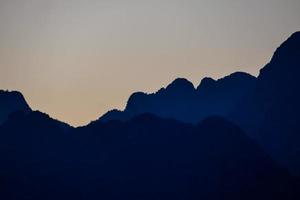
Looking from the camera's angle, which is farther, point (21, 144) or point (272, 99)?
point (272, 99)

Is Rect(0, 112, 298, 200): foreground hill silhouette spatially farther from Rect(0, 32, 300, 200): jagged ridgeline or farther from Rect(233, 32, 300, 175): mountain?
Rect(233, 32, 300, 175): mountain

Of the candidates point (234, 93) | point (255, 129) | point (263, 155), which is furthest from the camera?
point (234, 93)

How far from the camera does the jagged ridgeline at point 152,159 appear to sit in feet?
350

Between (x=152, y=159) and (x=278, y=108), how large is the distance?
2190 inches

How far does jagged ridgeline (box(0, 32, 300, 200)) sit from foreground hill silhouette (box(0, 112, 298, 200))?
226 millimetres

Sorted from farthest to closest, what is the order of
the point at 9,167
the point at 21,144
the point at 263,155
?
the point at 21,144 → the point at 9,167 → the point at 263,155

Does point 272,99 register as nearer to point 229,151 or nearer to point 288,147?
point 288,147

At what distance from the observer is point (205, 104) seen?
7785 inches

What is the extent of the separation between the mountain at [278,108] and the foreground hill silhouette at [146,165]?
26414 mm

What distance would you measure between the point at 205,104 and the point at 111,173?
87.8 meters

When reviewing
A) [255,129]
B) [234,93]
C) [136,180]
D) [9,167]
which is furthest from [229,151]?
[234,93]

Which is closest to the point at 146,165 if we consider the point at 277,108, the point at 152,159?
the point at 152,159

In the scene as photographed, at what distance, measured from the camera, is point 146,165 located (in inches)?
4584

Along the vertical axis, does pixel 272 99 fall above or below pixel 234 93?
below
